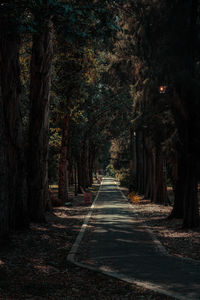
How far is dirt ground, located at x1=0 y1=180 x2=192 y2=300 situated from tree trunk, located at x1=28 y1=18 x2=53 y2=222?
1.86m

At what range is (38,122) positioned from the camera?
15.4m

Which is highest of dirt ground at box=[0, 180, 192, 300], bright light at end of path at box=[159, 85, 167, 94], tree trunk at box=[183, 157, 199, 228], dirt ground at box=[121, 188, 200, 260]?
bright light at end of path at box=[159, 85, 167, 94]

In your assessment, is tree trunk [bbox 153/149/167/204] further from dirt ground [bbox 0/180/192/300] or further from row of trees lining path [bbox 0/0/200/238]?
dirt ground [bbox 0/180/192/300]

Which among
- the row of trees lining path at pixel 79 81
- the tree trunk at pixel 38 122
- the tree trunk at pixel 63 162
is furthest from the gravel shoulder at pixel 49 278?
the tree trunk at pixel 63 162

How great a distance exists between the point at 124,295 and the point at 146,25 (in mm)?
13150

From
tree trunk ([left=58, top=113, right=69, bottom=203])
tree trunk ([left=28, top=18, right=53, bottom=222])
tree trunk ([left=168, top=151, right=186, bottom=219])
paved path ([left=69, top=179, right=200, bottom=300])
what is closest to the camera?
paved path ([left=69, top=179, right=200, bottom=300])

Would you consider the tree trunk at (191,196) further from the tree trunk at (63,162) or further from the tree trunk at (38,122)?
the tree trunk at (63,162)

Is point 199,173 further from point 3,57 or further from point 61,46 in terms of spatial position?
point 61,46

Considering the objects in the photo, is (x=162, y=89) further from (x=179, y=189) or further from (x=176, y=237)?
(x=176, y=237)

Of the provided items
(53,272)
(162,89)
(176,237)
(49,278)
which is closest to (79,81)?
(162,89)

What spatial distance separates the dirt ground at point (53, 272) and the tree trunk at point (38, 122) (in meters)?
1.86

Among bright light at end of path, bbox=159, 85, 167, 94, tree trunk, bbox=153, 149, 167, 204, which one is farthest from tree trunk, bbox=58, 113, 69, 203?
bright light at end of path, bbox=159, 85, 167, 94

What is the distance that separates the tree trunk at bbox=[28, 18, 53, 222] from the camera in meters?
14.8

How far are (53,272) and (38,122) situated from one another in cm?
838
